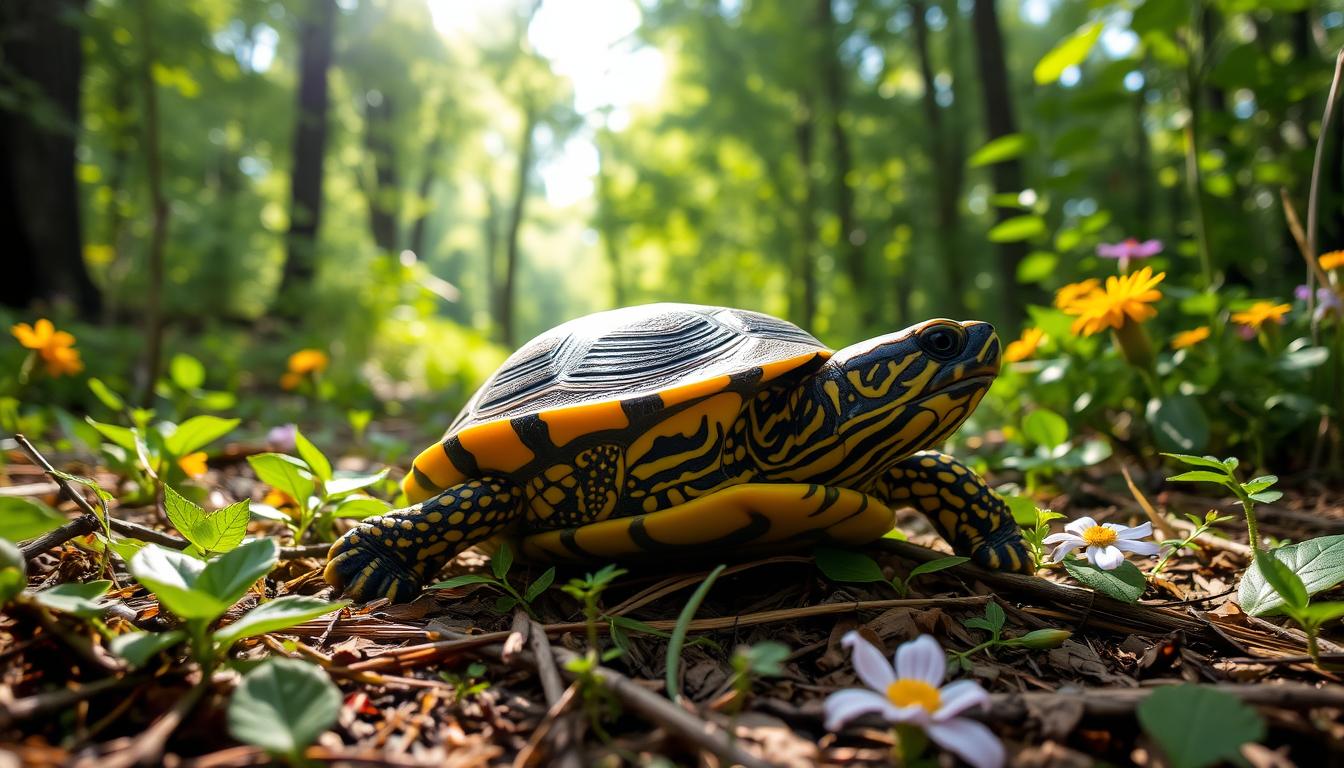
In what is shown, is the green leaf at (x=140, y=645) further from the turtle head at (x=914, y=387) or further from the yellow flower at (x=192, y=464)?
the turtle head at (x=914, y=387)

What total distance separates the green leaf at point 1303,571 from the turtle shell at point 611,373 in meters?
1.04

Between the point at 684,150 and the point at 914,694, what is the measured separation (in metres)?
16.6

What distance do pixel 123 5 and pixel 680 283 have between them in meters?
15.1

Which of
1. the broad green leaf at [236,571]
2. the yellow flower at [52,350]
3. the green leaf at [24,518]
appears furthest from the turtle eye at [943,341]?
the yellow flower at [52,350]

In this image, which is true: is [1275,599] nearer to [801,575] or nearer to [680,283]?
[801,575]

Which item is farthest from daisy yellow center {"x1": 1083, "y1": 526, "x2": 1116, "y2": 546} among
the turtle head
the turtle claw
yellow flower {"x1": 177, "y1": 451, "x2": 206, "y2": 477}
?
yellow flower {"x1": 177, "y1": 451, "x2": 206, "y2": 477}

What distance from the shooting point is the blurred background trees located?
353 cm

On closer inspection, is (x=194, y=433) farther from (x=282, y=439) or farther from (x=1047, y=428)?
(x=1047, y=428)

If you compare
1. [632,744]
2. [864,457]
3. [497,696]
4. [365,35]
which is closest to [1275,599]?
[864,457]

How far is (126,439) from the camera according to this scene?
2.04m

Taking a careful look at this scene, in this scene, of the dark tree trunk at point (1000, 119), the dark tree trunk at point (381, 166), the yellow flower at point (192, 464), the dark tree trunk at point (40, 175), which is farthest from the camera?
the dark tree trunk at point (381, 166)

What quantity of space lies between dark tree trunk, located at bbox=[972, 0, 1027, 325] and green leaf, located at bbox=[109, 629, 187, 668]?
219 inches

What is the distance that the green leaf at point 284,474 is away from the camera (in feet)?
5.64

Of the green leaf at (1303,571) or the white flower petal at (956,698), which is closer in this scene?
the white flower petal at (956,698)
